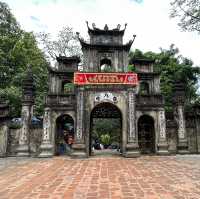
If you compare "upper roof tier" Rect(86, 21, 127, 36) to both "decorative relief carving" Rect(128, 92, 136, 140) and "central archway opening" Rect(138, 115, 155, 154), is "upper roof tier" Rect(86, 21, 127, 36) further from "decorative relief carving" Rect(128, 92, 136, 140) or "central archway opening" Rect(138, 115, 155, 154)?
"central archway opening" Rect(138, 115, 155, 154)

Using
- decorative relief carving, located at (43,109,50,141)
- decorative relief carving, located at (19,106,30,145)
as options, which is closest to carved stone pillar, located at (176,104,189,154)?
decorative relief carving, located at (43,109,50,141)

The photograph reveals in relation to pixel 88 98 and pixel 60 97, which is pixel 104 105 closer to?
pixel 88 98

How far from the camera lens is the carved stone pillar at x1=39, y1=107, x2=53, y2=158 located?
48.9 feet

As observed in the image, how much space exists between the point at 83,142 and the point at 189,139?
26.4 ft

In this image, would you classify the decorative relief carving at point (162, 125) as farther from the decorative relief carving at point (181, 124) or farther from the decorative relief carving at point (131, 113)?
the decorative relief carving at point (131, 113)

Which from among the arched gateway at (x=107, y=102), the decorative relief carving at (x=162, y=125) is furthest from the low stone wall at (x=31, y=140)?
the decorative relief carving at (x=162, y=125)

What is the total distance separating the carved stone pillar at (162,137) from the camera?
50.1 feet

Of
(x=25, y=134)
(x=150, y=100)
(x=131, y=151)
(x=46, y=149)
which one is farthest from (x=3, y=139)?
(x=150, y=100)

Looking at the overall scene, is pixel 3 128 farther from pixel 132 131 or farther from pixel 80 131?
pixel 132 131

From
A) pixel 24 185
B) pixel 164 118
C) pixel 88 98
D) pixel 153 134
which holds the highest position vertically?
pixel 88 98

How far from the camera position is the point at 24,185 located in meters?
6.41

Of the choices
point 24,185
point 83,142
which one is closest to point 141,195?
point 24,185

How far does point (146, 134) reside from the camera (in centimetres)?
1661

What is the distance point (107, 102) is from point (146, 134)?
3922 millimetres
